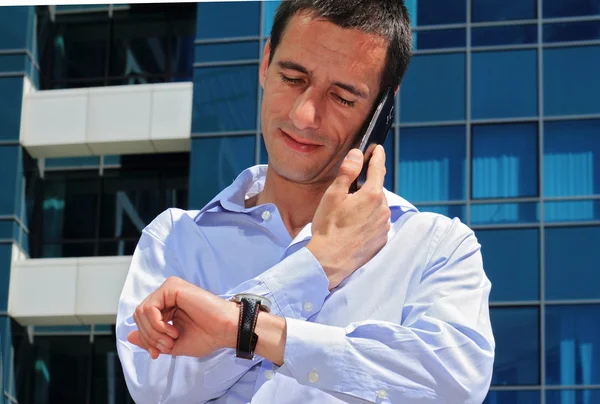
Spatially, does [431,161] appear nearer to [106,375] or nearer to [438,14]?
[438,14]

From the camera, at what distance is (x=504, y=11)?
60.2ft

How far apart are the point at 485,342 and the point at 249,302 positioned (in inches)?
21.8

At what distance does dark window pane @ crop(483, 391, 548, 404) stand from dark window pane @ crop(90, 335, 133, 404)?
6042 millimetres

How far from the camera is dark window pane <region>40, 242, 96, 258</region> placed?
20.3m

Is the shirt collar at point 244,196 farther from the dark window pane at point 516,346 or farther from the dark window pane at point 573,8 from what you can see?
the dark window pane at point 573,8

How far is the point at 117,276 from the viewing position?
63.1 ft

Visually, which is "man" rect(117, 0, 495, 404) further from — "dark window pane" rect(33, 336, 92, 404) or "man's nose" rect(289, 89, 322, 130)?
"dark window pane" rect(33, 336, 92, 404)

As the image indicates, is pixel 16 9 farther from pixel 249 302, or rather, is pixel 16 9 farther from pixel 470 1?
pixel 249 302

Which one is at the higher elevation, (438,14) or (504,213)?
(438,14)

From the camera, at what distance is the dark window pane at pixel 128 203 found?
2041 centimetres

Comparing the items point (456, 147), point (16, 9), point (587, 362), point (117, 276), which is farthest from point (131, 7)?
point (587, 362)

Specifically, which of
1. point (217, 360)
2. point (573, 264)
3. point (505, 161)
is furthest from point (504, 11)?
point (217, 360)

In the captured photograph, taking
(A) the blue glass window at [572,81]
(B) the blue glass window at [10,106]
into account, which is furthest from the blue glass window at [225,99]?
(A) the blue glass window at [572,81]

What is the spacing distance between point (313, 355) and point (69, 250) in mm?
18231
